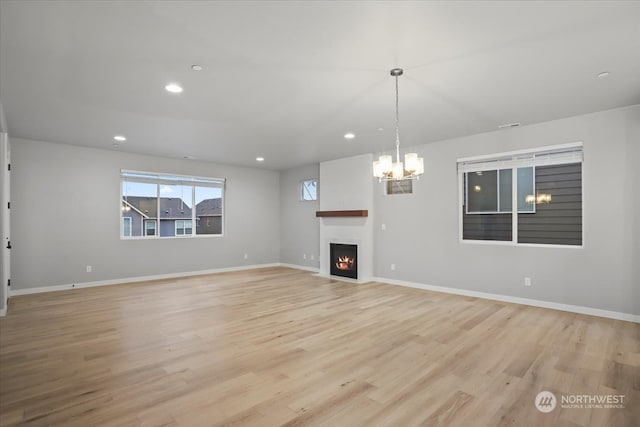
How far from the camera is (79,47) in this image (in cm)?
263

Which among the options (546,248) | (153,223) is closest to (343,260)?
(546,248)

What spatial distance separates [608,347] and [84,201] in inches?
320

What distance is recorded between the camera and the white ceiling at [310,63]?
2.22m

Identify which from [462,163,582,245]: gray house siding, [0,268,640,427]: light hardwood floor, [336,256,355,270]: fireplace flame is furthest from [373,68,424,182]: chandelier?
[336,256,355,270]: fireplace flame

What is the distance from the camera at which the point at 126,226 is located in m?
6.73

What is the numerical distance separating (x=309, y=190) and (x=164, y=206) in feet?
11.4

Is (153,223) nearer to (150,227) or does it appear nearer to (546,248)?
(150,227)

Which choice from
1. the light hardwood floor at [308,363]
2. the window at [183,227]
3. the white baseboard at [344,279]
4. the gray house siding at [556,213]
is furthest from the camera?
the window at [183,227]

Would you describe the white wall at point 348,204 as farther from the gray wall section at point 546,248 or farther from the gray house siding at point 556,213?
the gray house siding at point 556,213

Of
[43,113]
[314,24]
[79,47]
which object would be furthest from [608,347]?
[43,113]

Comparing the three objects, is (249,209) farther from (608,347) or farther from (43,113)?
(608,347)

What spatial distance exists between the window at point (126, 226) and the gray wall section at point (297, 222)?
3816mm

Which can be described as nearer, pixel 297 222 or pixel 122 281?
pixel 122 281

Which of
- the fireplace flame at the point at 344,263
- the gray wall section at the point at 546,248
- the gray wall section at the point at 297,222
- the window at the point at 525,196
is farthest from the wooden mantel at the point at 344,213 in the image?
the window at the point at 525,196
